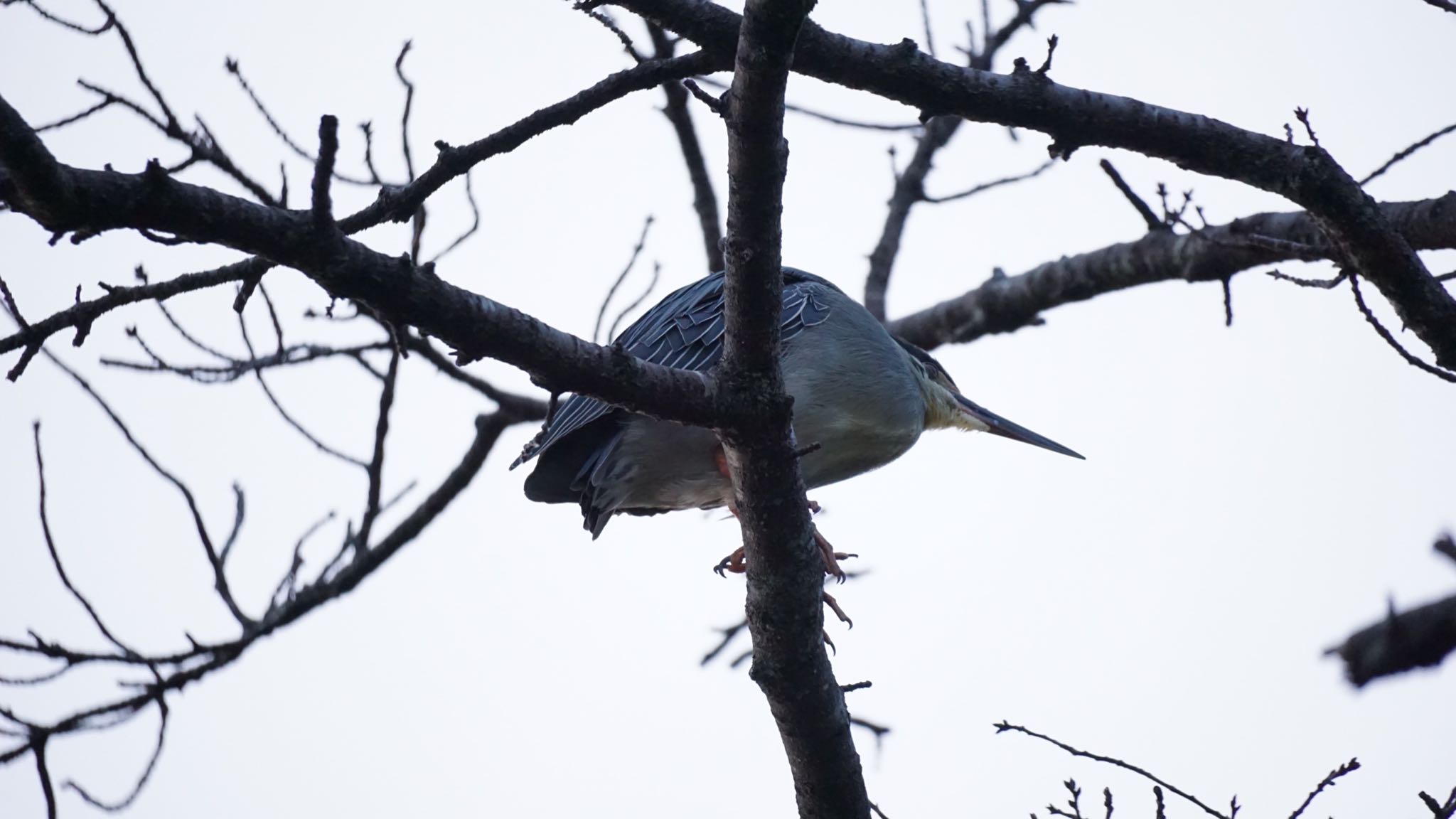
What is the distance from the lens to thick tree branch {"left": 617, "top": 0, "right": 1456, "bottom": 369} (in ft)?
10.1

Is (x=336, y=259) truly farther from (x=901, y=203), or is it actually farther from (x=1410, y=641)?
(x=901, y=203)

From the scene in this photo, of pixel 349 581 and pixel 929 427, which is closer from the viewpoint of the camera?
pixel 349 581

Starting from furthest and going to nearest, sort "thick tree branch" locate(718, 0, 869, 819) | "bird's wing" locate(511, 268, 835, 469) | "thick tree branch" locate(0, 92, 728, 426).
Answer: "bird's wing" locate(511, 268, 835, 469) < "thick tree branch" locate(718, 0, 869, 819) < "thick tree branch" locate(0, 92, 728, 426)

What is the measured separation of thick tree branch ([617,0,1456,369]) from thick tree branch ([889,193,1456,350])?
0.47 ft

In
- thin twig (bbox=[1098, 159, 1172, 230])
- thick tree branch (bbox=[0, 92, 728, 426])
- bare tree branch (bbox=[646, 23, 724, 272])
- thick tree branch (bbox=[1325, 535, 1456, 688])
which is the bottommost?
thick tree branch (bbox=[1325, 535, 1456, 688])

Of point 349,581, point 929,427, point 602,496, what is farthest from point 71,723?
point 929,427

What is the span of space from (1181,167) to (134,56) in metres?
2.87

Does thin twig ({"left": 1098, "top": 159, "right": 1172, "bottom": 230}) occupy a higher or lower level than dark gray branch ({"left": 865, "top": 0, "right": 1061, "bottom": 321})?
lower

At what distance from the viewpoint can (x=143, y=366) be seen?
3.92m

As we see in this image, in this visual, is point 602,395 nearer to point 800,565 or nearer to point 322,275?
point 322,275

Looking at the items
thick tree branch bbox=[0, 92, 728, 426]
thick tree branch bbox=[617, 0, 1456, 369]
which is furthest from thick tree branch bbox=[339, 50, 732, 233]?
thick tree branch bbox=[617, 0, 1456, 369]

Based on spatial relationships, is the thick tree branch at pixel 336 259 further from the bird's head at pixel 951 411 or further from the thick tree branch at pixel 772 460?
the bird's head at pixel 951 411

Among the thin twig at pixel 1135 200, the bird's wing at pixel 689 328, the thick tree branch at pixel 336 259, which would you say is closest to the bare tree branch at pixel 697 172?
the bird's wing at pixel 689 328

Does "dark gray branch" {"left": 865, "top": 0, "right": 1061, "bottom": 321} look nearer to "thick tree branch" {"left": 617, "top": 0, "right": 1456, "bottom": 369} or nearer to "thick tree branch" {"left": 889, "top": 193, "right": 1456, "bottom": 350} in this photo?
"thick tree branch" {"left": 889, "top": 193, "right": 1456, "bottom": 350}
